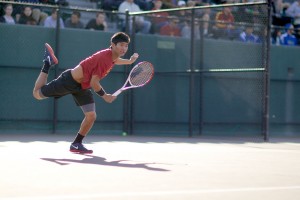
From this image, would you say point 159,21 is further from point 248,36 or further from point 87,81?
point 87,81

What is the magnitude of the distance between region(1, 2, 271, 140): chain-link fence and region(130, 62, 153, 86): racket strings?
5.41 m

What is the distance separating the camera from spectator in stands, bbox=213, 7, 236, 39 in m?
17.6

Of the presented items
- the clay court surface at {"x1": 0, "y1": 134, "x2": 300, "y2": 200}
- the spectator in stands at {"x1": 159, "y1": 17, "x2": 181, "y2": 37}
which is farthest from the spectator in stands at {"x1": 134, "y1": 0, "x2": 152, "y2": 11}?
the clay court surface at {"x1": 0, "y1": 134, "x2": 300, "y2": 200}

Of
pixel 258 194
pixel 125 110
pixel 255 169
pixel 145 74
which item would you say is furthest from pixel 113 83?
pixel 258 194

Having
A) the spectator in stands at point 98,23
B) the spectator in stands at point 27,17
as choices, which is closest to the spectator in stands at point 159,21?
the spectator in stands at point 98,23

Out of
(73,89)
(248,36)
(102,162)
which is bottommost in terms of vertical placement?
(102,162)

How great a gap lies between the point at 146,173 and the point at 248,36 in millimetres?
9959

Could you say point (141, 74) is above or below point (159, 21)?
below

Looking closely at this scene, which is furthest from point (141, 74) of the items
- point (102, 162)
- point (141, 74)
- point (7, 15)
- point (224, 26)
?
point (224, 26)

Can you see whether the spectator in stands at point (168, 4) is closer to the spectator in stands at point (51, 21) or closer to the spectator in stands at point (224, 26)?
the spectator in stands at point (224, 26)

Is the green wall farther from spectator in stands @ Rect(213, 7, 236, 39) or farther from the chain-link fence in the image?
spectator in stands @ Rect(213, 7, 236, 39)

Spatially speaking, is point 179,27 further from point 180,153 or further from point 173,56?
point 180,153

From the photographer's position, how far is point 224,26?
17828 millimetres

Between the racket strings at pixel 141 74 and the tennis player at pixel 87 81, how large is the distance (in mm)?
321
